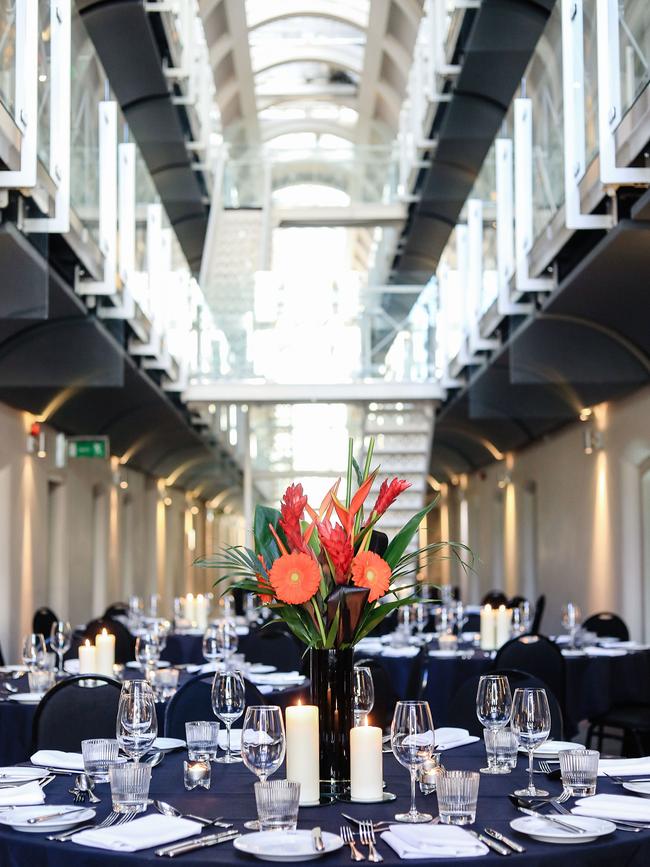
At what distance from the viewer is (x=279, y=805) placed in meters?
2.28

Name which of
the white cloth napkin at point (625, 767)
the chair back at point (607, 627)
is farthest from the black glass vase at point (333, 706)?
the chair back at point (607, 627)

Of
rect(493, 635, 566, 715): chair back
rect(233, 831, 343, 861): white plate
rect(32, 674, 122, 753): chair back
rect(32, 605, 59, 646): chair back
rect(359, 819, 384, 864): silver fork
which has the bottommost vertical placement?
rect(32, 605, 59, 646): chair back

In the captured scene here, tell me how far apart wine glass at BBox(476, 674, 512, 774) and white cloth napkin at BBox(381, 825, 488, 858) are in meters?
0.51

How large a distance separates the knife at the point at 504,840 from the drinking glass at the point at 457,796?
65 mm

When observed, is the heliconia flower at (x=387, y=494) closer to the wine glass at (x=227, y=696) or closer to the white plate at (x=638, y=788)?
the wine glass at (x=227, y=696)

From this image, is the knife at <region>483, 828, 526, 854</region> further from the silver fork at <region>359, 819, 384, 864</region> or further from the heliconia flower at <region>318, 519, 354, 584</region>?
the heliconia flower at <region>318, 519, 354, 584</region>

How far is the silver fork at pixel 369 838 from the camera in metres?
2.14

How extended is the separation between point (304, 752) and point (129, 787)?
38cm

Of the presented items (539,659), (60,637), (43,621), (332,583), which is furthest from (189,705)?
(43,621)

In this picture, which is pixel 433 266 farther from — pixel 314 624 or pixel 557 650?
pixel 314 624

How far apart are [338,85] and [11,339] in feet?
55.5

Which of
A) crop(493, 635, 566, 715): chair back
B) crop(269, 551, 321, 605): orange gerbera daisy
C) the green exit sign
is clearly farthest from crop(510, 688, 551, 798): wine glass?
the green exit sign

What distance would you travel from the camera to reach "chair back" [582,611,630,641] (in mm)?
8438

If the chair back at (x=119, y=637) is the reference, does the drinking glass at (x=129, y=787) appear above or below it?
above
